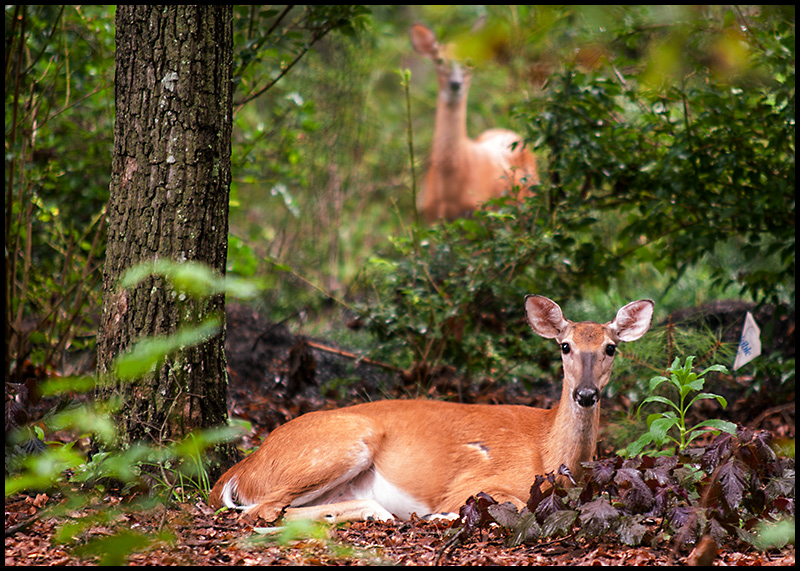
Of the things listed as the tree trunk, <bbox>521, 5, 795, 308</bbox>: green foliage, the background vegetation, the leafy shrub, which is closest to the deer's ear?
the leafy shrub

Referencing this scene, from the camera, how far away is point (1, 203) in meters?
4.22

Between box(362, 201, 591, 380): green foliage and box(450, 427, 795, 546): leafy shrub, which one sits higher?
box(362, 201, 591, 380): green foliage

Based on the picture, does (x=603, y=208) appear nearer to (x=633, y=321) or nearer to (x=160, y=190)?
(x=633, y=321)

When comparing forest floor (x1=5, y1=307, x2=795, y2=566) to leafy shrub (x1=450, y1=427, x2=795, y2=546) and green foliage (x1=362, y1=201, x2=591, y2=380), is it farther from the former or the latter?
green foliage (x1=362, y1=201, x2=591, y2=380)

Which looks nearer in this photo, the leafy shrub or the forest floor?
the forest floor

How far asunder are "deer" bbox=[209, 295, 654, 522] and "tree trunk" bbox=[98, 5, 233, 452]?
462 mm

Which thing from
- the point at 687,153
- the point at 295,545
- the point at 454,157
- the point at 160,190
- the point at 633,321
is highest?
the point at 454,157

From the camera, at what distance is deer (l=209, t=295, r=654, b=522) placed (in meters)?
3.25

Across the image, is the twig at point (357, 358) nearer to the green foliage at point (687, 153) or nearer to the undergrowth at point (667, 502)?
the green foliage at point (687, 153)

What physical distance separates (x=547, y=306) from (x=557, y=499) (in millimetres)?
1110

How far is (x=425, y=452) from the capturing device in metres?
3.51

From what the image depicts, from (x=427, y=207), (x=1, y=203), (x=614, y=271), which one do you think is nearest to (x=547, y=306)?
(x=614, y=271)

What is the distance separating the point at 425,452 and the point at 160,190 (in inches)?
69.2

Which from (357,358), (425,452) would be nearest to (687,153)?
(425,452)
